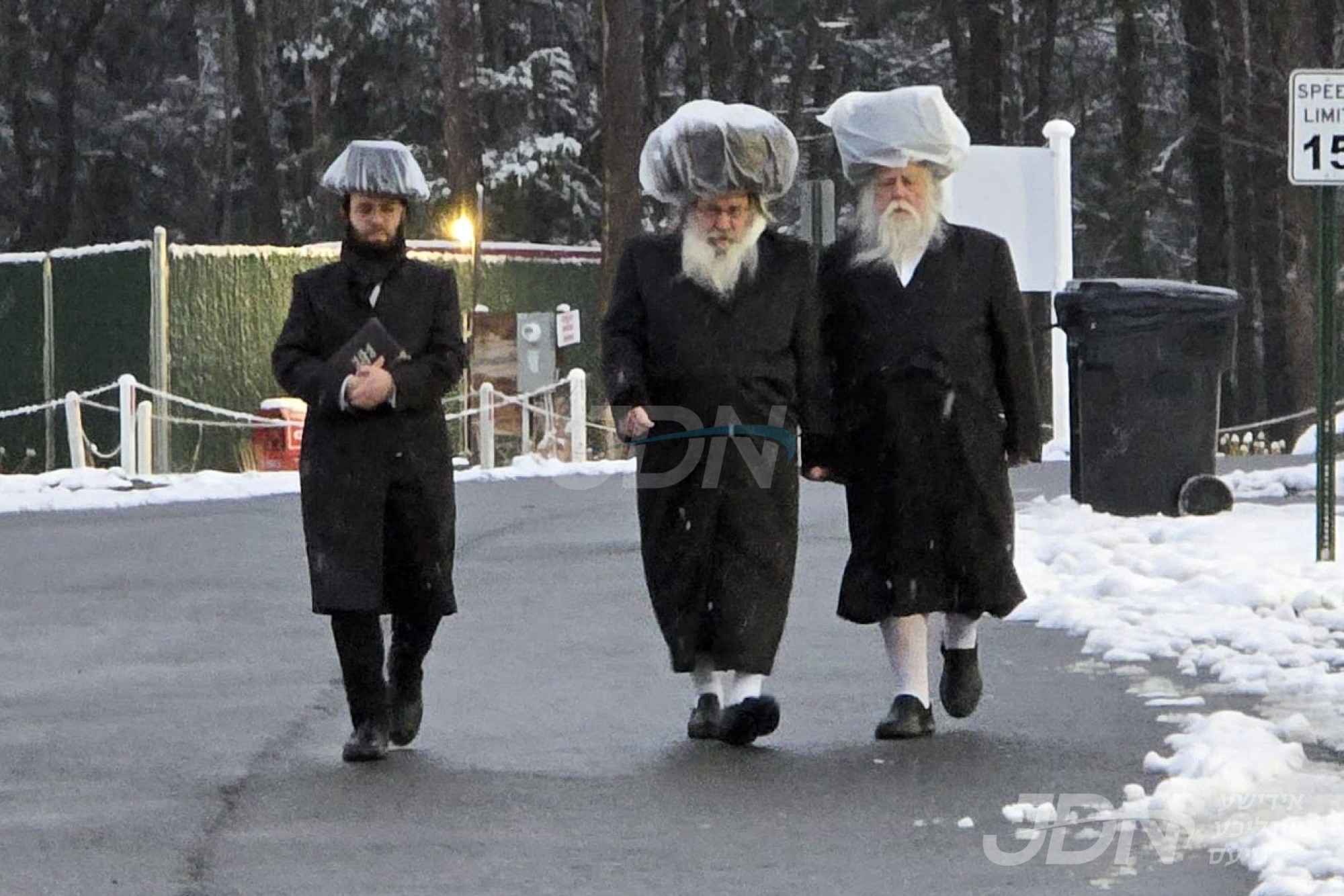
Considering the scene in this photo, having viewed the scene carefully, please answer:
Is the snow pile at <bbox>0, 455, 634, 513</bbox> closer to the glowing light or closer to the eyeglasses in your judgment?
the glowing light

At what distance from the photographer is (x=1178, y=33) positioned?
51719mm

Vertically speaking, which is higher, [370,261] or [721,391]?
[370,261]

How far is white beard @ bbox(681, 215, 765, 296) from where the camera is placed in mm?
Answer: 9117

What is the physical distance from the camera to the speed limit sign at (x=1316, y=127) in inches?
565

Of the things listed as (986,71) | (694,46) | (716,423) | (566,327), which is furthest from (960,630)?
(694,46)

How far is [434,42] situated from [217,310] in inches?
796

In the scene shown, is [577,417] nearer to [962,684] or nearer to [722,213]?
[962,684]

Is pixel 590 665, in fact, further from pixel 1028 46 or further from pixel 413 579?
pixel 1028 46

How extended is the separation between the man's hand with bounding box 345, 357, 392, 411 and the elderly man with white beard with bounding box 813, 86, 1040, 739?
1.44 m

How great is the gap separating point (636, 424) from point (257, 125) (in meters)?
42.4

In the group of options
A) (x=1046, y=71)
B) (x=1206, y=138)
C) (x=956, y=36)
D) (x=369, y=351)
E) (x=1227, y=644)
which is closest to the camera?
(x=369, y=351)

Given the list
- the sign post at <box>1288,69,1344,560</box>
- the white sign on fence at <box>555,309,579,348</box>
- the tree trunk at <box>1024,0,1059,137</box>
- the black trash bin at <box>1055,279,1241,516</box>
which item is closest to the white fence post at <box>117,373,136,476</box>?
the white sign on fence at <box>555,309,579,348</box>

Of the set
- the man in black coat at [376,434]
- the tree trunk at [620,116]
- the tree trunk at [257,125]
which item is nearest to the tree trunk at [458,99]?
the tree trunk at [620,116]

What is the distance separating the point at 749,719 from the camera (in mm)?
9016
